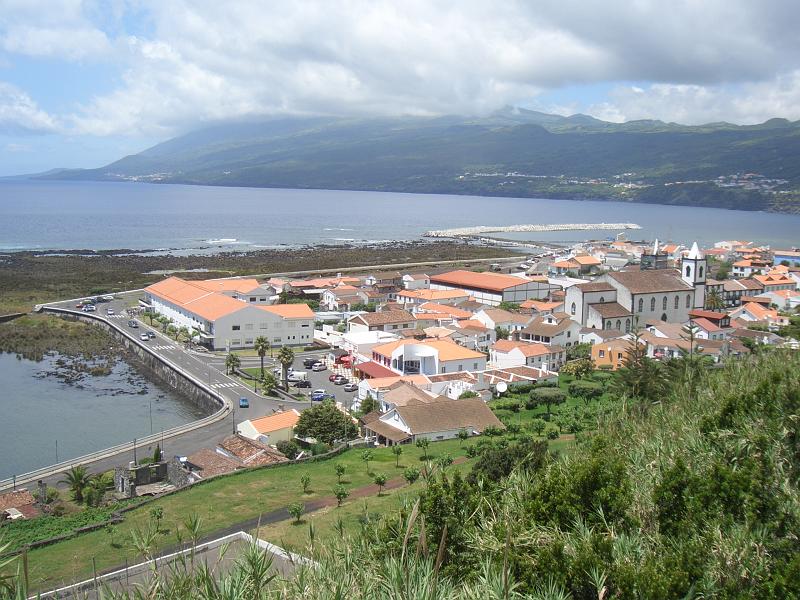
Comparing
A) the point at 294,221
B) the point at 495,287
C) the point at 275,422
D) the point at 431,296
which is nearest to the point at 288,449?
the point at 275,422

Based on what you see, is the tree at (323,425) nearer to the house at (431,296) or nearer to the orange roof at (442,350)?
the orange roof at (442,350)

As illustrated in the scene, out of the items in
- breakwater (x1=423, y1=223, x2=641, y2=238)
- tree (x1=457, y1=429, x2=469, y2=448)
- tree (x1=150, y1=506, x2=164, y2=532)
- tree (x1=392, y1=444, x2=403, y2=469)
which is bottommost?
breakwater (x1=423, y1=223, x2=641, y2=238)

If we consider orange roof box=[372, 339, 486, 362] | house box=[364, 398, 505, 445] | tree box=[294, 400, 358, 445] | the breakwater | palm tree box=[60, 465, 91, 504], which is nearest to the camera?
palm tree box=[60, 465, 91, 504]

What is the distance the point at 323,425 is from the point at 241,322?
53.8 feet

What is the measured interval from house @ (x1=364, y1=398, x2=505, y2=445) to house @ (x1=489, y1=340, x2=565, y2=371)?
8.70 meters

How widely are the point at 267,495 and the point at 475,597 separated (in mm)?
12717

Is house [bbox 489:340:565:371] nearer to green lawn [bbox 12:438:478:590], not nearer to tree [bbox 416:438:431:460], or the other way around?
green lawn [bbox 12:438:478:590]

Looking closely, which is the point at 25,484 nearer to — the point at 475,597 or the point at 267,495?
the point at 267,495

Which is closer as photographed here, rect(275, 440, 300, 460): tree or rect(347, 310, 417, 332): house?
rect(275, 440, 300, 460): tree

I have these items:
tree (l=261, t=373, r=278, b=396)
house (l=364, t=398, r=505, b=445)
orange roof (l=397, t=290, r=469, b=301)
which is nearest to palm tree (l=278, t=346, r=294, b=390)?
tree (l=261, t=373, r=278, b=396)

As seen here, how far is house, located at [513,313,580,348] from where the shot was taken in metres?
36.8

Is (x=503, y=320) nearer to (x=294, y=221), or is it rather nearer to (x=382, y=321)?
(x=382, y=321)

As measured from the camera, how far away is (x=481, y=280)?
53.0 meters

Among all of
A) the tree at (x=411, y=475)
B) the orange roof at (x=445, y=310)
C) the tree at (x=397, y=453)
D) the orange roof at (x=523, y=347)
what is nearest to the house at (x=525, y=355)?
the orange roof at (x=523, y=347)
